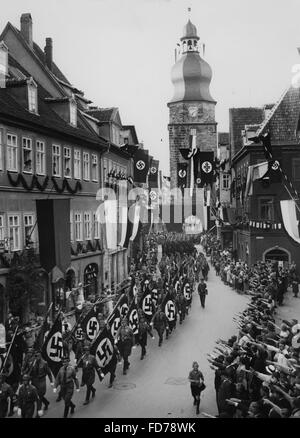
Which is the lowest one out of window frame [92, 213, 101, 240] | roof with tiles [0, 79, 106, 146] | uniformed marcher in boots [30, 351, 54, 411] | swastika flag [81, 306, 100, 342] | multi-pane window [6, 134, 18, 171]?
uniformed marcher in boots [30, 351, 54, 411]

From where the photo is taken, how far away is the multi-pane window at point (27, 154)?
2680 centimetres

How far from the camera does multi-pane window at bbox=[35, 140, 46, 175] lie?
2827 centimetres

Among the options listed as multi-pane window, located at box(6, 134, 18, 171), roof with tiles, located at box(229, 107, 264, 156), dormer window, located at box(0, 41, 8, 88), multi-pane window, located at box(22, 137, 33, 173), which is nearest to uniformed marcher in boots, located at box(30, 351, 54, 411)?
multi-pane window, located at box(6, 134, 18, 171)

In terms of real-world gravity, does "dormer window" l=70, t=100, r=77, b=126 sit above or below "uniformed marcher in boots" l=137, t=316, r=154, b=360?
above

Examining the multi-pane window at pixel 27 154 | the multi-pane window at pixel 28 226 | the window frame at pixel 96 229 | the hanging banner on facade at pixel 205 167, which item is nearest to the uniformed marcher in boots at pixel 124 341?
the multi-pane window at pixel 28 226

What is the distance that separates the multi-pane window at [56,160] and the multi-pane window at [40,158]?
39.1 inches

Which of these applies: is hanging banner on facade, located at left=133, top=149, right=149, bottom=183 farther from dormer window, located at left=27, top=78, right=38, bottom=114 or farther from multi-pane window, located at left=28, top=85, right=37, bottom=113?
multi-pane window, located at left=28, top=85, right=37, bottom=113

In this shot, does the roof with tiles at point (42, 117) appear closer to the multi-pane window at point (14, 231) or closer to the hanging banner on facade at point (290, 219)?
the multi-pane window at point (14, 231)

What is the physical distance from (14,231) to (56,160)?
5.60m

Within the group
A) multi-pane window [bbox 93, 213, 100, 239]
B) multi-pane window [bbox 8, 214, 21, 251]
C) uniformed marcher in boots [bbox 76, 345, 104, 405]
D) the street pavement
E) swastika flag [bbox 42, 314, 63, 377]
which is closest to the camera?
the street pavement

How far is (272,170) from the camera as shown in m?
34.7

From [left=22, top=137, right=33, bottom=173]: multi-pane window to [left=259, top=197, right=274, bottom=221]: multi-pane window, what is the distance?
2287 centimetres

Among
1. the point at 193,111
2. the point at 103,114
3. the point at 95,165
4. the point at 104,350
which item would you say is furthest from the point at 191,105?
the point at 104,350

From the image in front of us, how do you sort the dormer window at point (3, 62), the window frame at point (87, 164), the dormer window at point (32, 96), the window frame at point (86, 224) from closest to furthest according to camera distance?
the dormer window at point (3, 62), the dormer window at point (32, 96), the window frame at point (86, 224), the window frame at point (87, 164)
